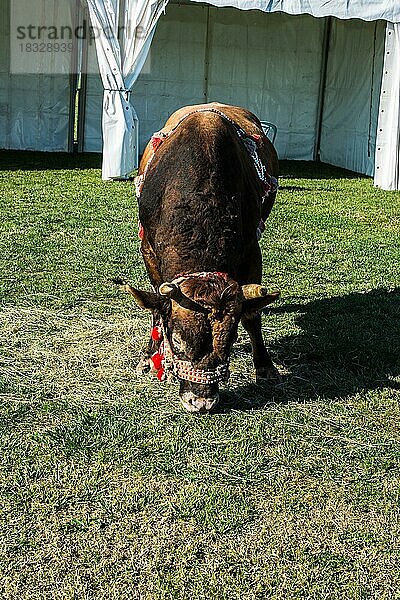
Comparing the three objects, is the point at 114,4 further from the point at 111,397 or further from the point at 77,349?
the point at 111,397

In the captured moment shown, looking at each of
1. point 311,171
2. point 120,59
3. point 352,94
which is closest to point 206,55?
point 352,94

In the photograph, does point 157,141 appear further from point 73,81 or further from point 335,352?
point 73,81

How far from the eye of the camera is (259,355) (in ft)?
17.3

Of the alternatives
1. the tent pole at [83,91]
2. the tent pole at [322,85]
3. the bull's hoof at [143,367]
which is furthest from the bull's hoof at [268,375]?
the tent pole at [322,85]

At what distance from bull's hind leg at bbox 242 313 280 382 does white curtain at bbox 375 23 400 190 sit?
8559 mm

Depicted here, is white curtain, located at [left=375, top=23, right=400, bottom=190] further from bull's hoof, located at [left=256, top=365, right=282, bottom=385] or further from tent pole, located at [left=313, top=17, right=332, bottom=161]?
bull's hoof, located at [left=256, top=365, right=282, bottom=385]

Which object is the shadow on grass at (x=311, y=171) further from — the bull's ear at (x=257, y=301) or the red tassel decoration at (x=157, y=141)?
the bull's ear at (x=257, y=301)

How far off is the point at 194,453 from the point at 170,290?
869 millimetres

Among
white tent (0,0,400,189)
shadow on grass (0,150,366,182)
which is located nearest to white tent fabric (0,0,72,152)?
white tent (0,0,400,189)

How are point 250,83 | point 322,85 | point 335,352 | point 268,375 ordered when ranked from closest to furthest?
1. point 268,375
2. point 335,352
3. point 250,83
4. point 322,85

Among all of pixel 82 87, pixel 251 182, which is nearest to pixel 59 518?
pixel 251 182

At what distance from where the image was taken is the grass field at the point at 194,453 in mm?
3365

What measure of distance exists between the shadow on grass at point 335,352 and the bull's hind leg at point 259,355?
0.08 metres

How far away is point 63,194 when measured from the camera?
11.7 metres
